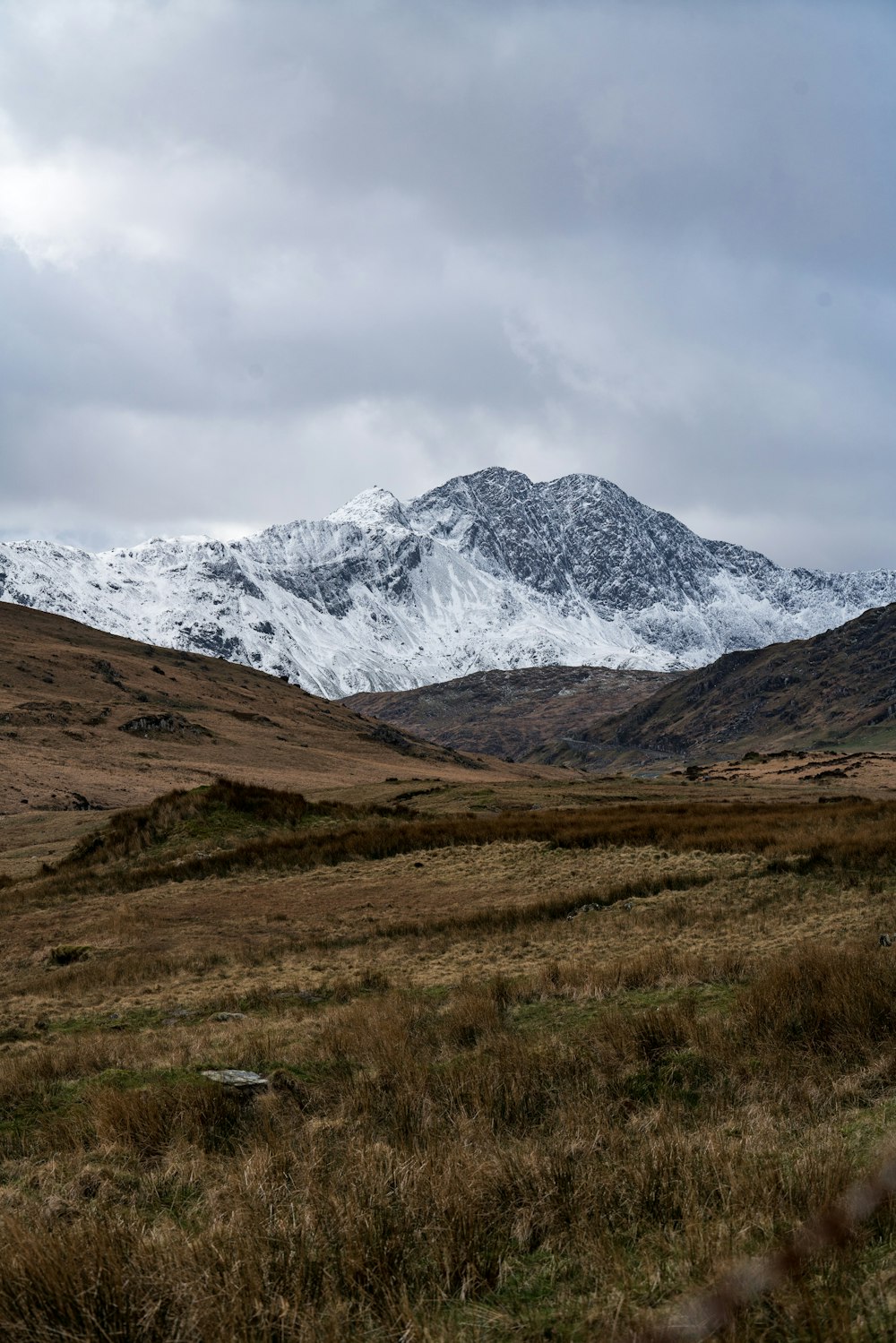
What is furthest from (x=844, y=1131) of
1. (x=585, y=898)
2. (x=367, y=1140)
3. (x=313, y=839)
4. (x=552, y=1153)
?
(x=313, y=839)

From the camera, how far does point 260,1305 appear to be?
3.79m

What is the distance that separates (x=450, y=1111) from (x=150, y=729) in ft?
252

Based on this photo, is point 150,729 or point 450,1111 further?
point 150,729

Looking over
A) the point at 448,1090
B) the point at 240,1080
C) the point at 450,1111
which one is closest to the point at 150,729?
the point at 240,1080

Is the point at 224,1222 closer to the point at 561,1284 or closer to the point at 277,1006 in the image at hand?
the point at 561,1284

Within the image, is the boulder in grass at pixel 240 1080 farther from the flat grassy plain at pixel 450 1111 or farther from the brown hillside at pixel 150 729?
the brown hillside at pixel 150 729

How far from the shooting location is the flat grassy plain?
3.94 metres

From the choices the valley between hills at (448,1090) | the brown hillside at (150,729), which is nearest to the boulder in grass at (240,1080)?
the valley between hills at (448,1090)

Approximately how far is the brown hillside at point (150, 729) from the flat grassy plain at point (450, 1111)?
122 ft

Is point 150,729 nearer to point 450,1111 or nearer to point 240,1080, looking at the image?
point 240,1080

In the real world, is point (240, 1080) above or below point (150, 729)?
below

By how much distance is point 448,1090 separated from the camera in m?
7.27

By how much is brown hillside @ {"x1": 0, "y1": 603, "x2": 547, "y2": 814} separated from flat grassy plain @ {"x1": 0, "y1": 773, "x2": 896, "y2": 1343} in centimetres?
3729

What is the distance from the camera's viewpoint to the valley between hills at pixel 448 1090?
3.97 meters
